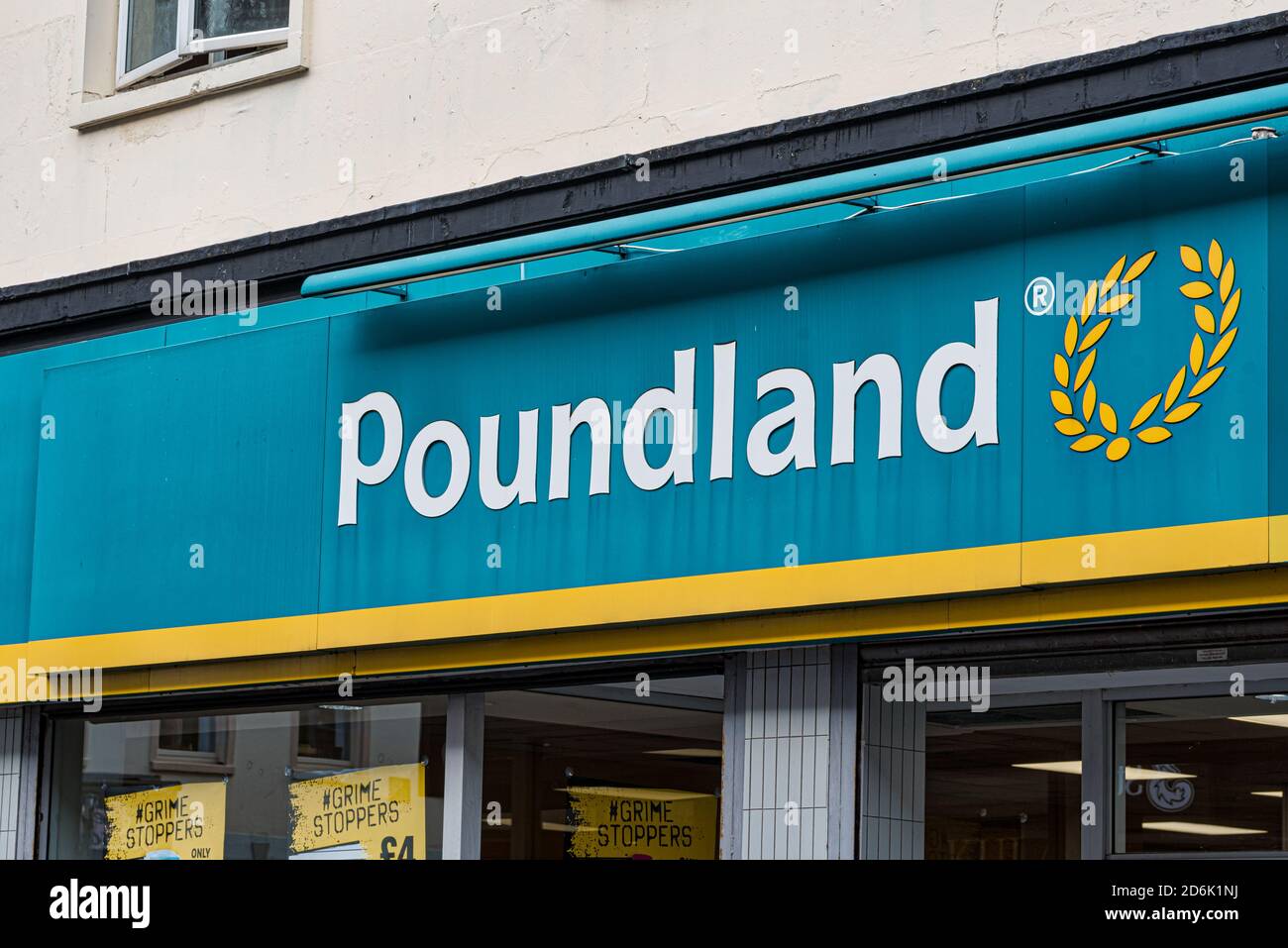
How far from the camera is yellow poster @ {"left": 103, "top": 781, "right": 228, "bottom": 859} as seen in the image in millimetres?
9539

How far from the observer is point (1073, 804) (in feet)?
25.2

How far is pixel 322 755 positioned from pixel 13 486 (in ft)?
7.29

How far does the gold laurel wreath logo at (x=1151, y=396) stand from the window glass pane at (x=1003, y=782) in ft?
4.51

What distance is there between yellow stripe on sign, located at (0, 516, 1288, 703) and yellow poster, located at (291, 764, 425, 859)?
529 millimetres

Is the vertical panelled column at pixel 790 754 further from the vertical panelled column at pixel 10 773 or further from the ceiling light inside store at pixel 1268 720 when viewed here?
the vertical panelled column at pixel 10 773

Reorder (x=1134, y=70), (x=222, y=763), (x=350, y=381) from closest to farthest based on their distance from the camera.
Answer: (x=1134, y=70)
(x=350, y=381)
(x=222, y=763)

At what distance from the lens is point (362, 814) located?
9070mm

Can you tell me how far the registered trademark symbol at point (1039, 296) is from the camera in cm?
699

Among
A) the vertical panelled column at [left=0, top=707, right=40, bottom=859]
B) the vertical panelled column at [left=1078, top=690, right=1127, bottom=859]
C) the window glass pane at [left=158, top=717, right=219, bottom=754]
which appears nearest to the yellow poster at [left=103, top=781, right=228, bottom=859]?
the window glass pane at [left=158, top=717, right=219, bottom=754]
